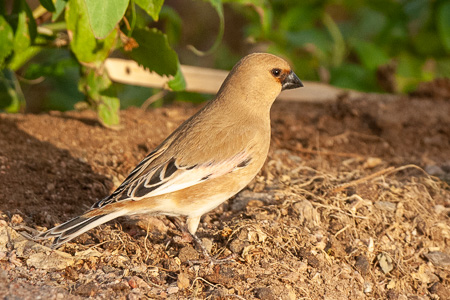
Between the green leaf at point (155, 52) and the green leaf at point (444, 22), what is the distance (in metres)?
3.84

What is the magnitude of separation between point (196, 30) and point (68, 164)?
6793mm

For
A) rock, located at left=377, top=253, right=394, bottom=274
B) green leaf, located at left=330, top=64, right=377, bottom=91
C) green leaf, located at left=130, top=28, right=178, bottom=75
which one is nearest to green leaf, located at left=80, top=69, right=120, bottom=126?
green leaf, located at left=130, top=28, right=178, bottom=75

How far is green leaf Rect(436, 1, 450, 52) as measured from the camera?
6922mm

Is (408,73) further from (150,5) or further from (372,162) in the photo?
(150,5)

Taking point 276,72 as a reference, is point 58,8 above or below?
above

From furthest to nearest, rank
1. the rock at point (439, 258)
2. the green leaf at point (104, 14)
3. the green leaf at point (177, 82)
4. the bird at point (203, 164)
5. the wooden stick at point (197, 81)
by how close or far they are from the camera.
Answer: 1. the wooden stick at point (197, 81)
2. the green leaf at point (177, 82)
3. the rock at point (439, 258)
4. the green leaf at point (104, 14)
5. the bird at point (203, 164)

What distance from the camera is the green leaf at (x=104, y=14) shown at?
3746 mm

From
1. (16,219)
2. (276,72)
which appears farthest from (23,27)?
(276,72)

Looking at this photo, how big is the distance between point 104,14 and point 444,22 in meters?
4.62

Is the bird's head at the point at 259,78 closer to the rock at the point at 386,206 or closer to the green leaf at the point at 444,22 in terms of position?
the rock at the point at 386,206

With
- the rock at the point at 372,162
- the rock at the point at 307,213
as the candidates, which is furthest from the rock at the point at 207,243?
the rock at the point at 372,162

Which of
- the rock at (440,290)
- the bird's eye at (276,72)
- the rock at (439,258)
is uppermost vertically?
the bird's eye at (276,72)

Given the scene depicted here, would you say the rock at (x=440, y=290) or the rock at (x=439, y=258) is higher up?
the rock at (x=439, y=258)

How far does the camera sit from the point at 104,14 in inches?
149
